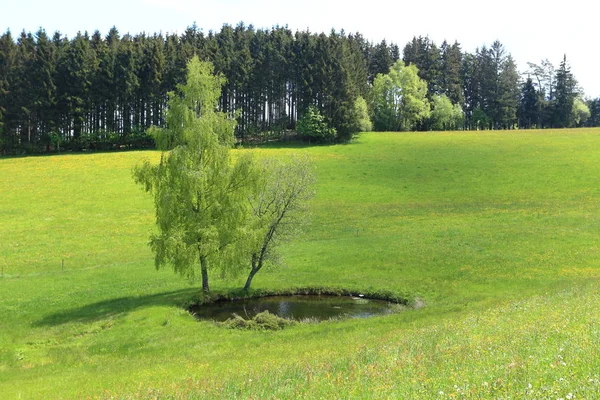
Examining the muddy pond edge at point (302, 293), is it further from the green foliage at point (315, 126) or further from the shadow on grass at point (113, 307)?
the green foliage at point (315, 126)

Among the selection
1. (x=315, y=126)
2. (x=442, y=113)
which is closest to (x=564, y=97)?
(x=442, y=113)

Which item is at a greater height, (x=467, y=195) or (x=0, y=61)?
(x=0, y=61)

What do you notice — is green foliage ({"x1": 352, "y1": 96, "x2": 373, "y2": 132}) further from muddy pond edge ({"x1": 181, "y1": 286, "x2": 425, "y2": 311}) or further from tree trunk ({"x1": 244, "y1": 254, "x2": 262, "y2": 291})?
tree trunk ({"x1": 244, "y1": 254, "x2": 262, "y2": 291})

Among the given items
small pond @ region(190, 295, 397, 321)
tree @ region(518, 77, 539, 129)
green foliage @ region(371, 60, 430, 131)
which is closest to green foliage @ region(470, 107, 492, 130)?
tree @ region(518, 77, 539, 129)

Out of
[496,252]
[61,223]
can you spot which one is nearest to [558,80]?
[496,252]

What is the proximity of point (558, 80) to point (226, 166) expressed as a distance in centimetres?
14661

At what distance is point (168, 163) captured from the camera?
31578 mm

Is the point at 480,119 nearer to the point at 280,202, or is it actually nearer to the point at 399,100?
the point at 399,100

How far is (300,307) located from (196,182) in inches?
472

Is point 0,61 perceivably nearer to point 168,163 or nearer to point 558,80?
point 168,163

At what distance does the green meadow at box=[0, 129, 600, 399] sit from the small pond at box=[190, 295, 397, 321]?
5.28 ft

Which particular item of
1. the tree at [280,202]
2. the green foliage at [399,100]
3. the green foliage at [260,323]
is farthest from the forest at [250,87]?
the green foliage at [260,323]

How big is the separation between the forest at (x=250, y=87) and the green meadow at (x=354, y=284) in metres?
14.0

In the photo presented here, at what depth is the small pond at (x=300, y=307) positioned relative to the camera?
31.0m
